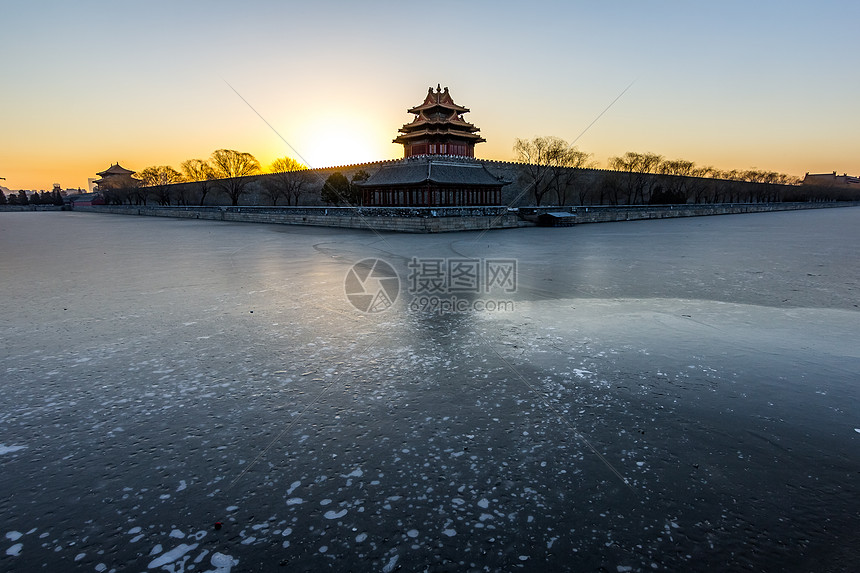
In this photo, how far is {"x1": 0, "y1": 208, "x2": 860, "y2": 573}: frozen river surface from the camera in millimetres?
2361

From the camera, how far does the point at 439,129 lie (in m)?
40.1

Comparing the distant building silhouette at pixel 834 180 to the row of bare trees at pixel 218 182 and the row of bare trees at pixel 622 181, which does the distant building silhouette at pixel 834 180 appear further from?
the row of bare trees at pixel 218 182

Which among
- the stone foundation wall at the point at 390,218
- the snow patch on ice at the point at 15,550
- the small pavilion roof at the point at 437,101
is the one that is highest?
the small pavilion roof at the point at 437,101

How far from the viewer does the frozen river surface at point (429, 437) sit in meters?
2.36

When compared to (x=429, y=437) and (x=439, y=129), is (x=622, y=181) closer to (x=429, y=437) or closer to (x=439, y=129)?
(x=439, y=129)

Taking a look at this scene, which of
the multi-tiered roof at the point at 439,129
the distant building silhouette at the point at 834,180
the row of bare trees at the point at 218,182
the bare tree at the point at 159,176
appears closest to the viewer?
the multi-tiered roof at the point at 439,129

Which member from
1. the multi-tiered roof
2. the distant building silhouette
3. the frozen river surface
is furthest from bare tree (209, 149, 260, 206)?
the distant building silhouette

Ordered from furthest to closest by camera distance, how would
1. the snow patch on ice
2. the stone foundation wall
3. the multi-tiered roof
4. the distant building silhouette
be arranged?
1. the distant building silhouette
2. the multi-tiered roof
3. the stone foundation wall
4. the snow patch on ice

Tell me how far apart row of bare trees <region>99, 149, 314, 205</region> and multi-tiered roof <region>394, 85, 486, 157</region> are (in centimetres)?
1577

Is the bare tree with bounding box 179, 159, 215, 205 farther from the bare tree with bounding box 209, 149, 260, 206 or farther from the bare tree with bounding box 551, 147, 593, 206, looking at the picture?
the bare tree with bounding box 551, 147, 593, 206

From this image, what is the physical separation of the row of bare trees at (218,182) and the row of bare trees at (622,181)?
26561 mm

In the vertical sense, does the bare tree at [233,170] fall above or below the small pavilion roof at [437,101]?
below

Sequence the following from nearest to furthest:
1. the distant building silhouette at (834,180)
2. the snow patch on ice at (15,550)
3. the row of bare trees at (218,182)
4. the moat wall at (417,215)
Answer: the snow patch on ice at (15,550) → the moat wall at (417,215) → the row of bare trees at (218,182) → the distant building silhouette at (834,180)

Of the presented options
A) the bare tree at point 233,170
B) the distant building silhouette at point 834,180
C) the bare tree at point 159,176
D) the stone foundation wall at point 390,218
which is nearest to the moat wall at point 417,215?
the stone foundation wall at point 390,218
